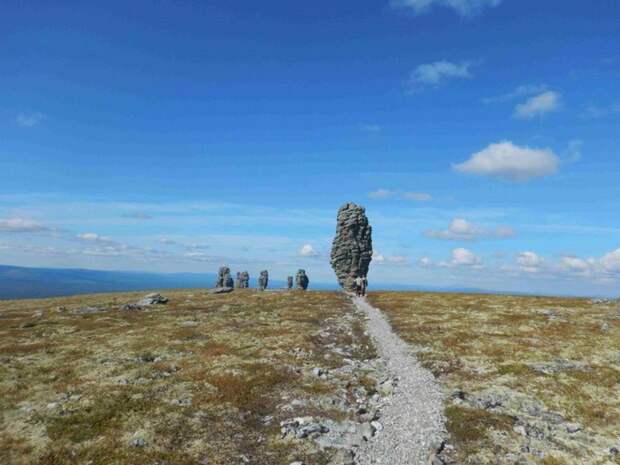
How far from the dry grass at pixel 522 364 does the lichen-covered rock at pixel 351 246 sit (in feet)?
112

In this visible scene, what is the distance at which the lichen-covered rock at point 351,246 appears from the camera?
104312 mm

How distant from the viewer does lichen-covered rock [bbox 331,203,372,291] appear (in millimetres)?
104312

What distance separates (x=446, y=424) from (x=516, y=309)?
47.9 metres

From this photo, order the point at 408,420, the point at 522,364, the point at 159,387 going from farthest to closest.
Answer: the point at 522,364 → the point at 159,387 → the point at 408,420

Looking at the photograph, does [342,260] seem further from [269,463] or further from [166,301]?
[269,463]

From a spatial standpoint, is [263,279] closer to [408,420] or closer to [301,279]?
[301,279]

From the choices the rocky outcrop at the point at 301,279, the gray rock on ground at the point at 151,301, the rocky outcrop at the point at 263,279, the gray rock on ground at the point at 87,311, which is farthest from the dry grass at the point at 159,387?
the rocky outcrop at the point at 263,279

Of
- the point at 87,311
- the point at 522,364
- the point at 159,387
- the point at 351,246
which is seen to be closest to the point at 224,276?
the point at 351,246

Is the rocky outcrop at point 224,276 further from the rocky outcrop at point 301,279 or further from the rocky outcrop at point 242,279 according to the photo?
→ the rocky outcrop at point 301,279

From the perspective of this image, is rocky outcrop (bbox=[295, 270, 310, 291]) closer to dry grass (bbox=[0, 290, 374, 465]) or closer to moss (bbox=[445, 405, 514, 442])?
dry grass (bbox=[0, 290, 374, 465])

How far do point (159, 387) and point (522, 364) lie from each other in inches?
1179

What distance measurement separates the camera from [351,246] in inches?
4104

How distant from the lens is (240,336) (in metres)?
48.2

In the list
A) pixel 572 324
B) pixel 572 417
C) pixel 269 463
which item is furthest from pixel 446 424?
pixel 572 324
